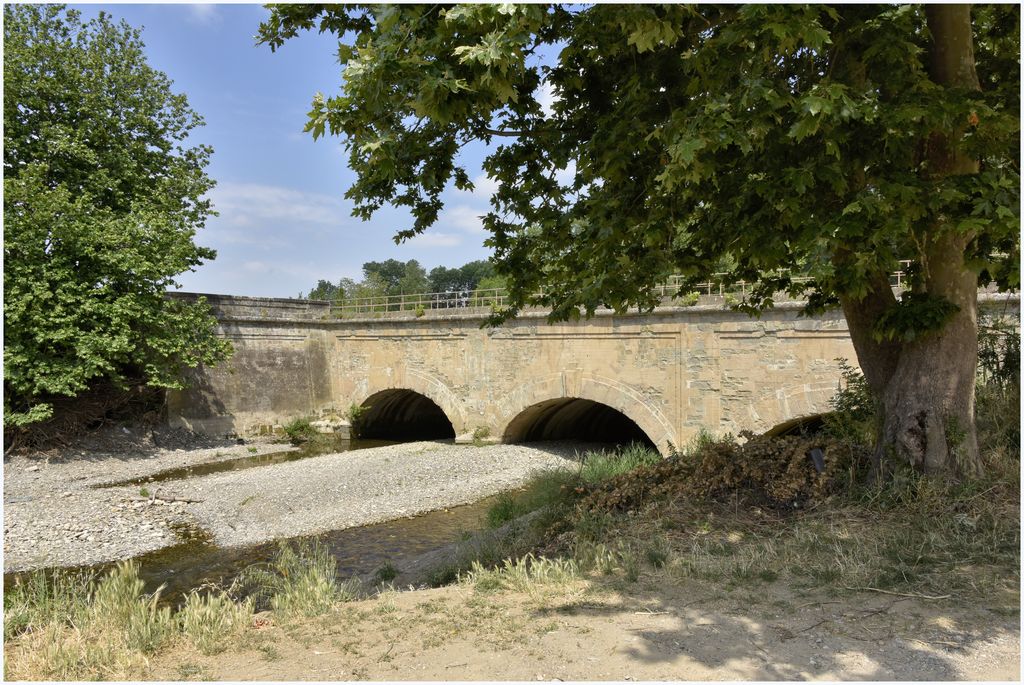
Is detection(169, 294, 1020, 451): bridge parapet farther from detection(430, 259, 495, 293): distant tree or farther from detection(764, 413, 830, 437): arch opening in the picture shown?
detection(430, 259, 495, 293): distant tree

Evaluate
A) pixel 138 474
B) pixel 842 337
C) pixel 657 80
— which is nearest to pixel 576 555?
pixel 657 80

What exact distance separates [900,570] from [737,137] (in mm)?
3164

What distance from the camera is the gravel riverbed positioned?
11117 mm

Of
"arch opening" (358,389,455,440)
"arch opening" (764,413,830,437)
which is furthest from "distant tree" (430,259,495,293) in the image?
"arch opening" (764,413,830,437)

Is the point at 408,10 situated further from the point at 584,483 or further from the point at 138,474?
the point at 138,474

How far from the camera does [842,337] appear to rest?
40.0 feet

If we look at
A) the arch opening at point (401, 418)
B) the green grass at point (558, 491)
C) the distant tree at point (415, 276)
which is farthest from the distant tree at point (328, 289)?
the green grass at point (558, 491)

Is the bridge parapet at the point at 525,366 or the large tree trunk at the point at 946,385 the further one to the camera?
the bridge parapet at the point at 525,366

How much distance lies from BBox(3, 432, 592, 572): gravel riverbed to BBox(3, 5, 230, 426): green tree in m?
2.14

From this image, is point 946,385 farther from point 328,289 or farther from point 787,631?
point 328,289

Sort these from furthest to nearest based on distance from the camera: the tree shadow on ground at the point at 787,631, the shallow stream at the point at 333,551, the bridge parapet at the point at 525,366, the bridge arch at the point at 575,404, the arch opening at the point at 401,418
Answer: the arch opening at the point at 401,418 → the bridge arch at the point at 575,404 → the bridge parapet at the point at 525,366 → the shallow stream at the point at 333,551 → the tree shadow on ground at the point at 787,631

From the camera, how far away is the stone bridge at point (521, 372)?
1317cm

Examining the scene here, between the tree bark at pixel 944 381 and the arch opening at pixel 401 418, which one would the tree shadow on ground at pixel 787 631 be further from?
the arch opening at pixel 401 418

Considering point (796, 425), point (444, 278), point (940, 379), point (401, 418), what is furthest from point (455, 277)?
point (940, 379)
